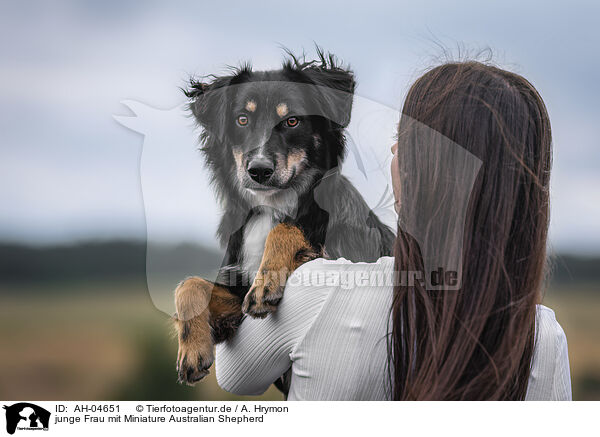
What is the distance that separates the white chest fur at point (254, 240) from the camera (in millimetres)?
1551

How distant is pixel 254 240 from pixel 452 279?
2.38ft

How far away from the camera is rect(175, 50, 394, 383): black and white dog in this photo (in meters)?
1.43

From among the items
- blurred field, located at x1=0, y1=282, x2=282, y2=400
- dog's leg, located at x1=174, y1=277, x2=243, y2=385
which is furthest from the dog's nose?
blurred field, located at x1=0, y1=282, x2=282, y2=400

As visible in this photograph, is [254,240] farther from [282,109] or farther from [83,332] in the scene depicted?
[83,332]

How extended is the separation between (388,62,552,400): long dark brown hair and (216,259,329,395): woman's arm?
0.19 metres

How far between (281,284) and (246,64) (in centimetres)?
73

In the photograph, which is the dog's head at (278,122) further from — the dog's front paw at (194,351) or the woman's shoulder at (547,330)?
the woman's shoulder at (547,330)

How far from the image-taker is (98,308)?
1.72 m

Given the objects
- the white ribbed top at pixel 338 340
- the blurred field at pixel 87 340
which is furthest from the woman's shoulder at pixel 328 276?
the blurred field at pixel 87 340
